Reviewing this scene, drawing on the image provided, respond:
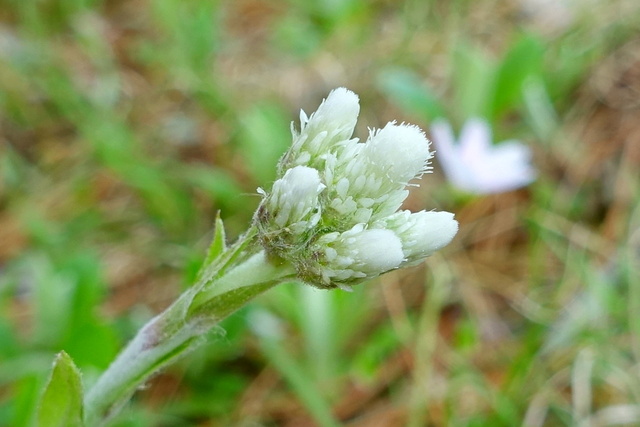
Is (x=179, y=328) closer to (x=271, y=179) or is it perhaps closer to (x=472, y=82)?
(x=271, y=179)

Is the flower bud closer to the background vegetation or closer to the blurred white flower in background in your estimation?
the background vegetation

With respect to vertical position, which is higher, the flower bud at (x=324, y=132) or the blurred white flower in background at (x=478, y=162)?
the blurred white flower in background at (x=478, y=162)

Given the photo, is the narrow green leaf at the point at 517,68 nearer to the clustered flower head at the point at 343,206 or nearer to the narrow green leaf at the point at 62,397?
the clustered flower head at the point at 343,206

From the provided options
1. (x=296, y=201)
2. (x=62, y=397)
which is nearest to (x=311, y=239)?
(x=296, y=201)

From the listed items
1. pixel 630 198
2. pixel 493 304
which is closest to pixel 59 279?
pixel 493 304

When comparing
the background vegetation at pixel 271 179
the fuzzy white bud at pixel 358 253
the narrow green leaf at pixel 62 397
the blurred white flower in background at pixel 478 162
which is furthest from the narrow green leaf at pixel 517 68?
the narrow green leaf at pixel 62 397

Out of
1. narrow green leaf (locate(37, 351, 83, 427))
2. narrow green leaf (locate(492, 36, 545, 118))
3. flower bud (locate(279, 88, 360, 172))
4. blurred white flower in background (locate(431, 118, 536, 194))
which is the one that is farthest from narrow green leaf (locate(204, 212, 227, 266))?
narrow green leaf (locate(492, 36, 545, 118))
